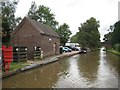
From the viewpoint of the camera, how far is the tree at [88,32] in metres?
79.6

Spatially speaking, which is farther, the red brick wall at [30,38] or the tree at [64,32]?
the tree at [64,32]

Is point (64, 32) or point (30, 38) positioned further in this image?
point (64, 32)

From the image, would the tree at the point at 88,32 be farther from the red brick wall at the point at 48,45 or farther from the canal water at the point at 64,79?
the canal water at the point at 64,79

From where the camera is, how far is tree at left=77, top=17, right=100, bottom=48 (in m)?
79.6

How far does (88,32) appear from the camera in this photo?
80.5m

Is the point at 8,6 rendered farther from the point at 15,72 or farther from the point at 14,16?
the point at 15,72

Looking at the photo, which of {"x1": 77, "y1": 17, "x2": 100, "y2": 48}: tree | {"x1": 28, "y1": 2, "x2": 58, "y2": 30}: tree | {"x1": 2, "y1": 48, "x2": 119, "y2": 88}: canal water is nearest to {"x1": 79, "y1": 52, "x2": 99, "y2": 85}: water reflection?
{"x1": 2, "y1": 48, "x2": 119, "y2": 88}: canal water

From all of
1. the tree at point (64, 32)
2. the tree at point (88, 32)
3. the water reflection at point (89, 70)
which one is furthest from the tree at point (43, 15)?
the water reflection at point (89, 70)

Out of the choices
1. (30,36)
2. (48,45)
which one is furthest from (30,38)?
(48,45)

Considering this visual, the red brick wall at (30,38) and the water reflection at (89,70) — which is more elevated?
the red brick wall at (30,38)

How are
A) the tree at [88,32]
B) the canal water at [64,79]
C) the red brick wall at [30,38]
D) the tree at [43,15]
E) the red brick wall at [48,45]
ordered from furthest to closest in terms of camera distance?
the tree at [88,32]
the tree at [43,15]
the red brick wall at [48,45]
the red brick wall at [30,38]
the canal water at [64,79]

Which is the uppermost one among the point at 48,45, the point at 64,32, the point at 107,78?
the point at 64,32

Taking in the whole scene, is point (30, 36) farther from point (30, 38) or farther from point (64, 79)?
point (64, 79)

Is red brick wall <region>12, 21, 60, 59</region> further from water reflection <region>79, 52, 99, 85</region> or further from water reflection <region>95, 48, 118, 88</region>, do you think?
water reflection <region>95, 48, 118, 88</region>
